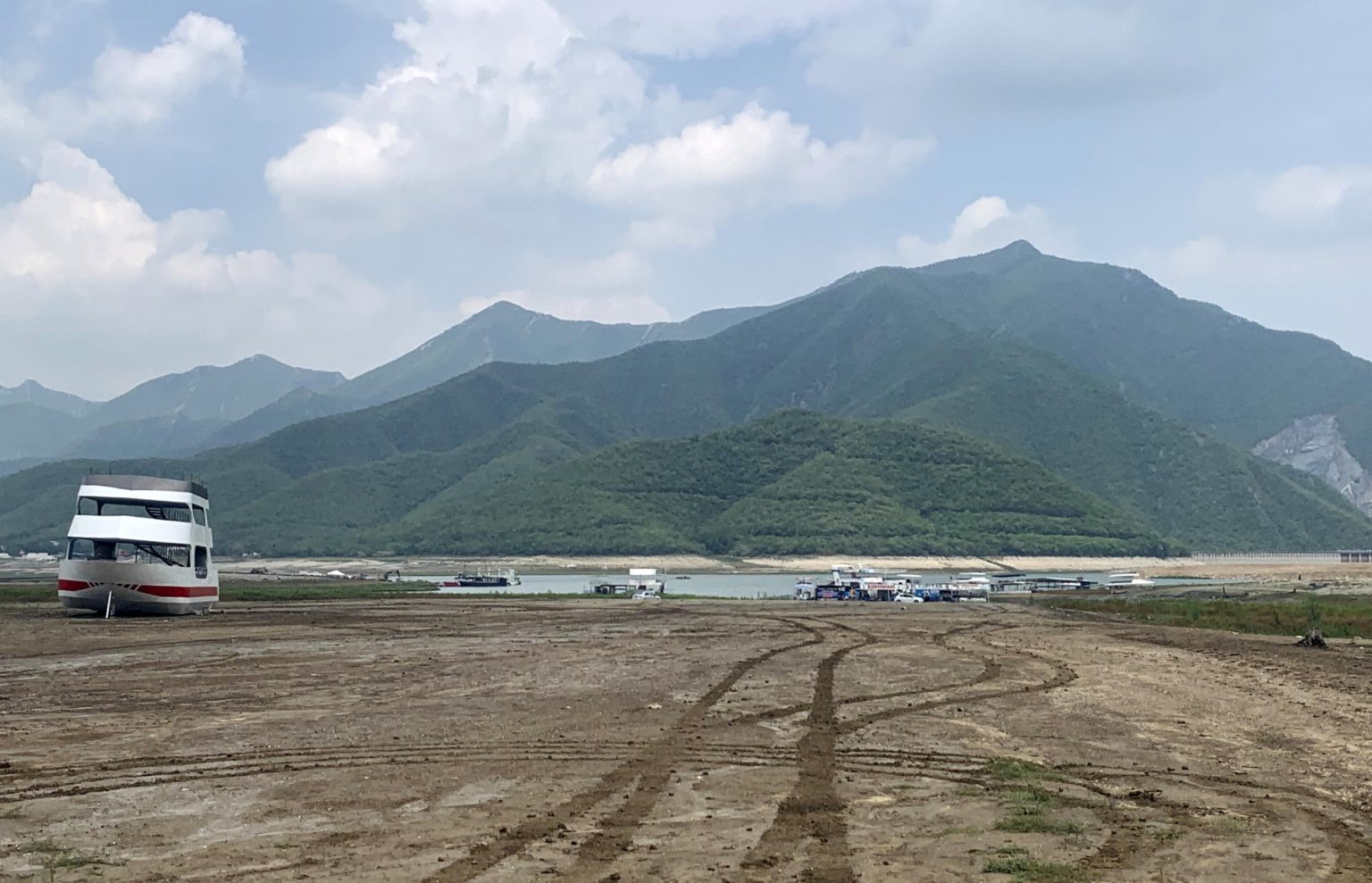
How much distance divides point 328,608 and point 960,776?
48.3 m

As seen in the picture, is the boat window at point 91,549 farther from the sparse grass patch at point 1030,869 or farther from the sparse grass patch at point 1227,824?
the sparse grass patch at point 1227,824

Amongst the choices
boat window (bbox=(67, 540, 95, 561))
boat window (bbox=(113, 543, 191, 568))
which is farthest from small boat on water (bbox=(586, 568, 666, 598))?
boat window (bbox=(67, 540, 95, 561))

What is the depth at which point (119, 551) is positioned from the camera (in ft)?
144

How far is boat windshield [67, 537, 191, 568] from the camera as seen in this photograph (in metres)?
43.4

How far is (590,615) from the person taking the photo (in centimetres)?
5344

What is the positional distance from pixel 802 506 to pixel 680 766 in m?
155

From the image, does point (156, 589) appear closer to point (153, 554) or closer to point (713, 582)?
point (153, 554)

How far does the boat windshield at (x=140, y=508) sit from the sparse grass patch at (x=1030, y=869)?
40.6 m

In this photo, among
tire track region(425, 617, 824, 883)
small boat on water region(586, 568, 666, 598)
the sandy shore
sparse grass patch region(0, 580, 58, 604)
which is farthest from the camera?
the sandy shore

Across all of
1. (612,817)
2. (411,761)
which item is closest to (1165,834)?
(612,817)

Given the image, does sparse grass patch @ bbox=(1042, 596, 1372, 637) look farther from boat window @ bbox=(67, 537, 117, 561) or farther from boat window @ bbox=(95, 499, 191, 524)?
boat window @ bbox=(67, 537, 117, 561)

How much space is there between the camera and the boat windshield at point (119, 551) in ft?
143

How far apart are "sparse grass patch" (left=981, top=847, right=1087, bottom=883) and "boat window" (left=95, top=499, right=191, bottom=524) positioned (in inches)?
1602

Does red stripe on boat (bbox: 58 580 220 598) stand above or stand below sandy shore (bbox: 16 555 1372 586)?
above
